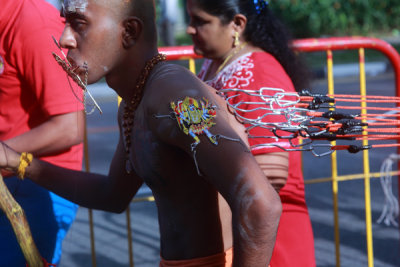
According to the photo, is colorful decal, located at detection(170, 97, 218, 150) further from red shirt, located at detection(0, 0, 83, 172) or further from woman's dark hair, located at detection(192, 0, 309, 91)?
woman's dark hair, located at detection(192, 0, 309, 91)

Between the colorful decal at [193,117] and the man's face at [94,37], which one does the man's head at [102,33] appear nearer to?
the man's face at [94,37]

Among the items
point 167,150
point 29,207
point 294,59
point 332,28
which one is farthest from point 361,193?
point 332,28

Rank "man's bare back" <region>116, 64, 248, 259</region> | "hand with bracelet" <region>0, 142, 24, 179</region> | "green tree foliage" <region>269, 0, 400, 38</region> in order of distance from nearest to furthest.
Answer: "man's bare back" <region>116, 64, 248, 259</region>, "hand with bracelet" <region>0, 142, 24, 179</region>, "green tree foliage" <region>269, 0, 400, 38</region>

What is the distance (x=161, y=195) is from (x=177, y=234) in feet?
0.41

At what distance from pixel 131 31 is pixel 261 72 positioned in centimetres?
87

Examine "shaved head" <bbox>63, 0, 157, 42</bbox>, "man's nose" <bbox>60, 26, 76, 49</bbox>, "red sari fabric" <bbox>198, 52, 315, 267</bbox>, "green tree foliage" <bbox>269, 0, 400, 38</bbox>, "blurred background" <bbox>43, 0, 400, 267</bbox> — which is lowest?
"green tree foliage" <bbox>269, 0, 400, 38</bbox>

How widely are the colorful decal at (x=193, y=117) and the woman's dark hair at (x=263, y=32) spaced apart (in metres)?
1.18

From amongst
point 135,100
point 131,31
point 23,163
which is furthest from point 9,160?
point 131,31

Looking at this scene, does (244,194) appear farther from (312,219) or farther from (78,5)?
(312,219)

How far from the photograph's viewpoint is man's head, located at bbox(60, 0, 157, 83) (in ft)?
5.65

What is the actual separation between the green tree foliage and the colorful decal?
780 inches

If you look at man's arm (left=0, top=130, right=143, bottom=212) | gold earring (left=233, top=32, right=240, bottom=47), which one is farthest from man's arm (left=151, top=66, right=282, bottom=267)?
gold earring (left=233, top=32, right=240, bottom=47)

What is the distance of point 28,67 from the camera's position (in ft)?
7.83

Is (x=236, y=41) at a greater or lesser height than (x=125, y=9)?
lesser
